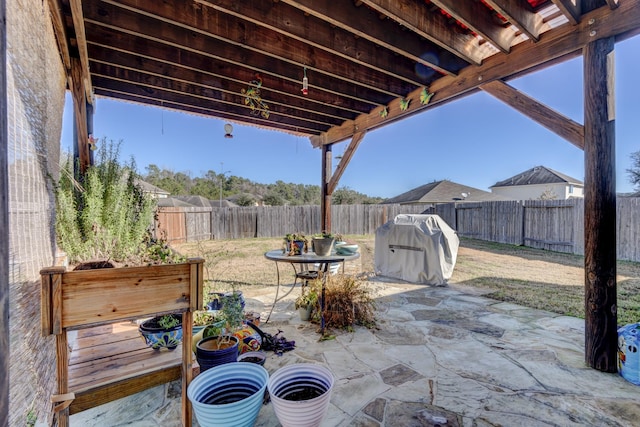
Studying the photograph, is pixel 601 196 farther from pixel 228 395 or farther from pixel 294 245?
pixel 228 395

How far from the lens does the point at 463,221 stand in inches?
429

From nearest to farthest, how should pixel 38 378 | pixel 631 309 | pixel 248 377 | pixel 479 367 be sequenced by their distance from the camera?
pixel 38 378 → pixel 248 377 → pixel 479 367 → pixel 631 309

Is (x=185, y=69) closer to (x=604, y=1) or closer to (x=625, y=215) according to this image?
(x=604, y=1)

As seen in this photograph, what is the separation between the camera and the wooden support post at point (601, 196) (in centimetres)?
195

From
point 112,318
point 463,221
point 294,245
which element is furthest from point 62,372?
point 463,221

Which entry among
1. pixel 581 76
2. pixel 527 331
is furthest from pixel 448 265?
pixel 581 76

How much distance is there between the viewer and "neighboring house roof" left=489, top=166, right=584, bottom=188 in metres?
17.2

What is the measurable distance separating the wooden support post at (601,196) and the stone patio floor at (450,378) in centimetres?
33

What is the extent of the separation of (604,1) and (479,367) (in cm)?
264

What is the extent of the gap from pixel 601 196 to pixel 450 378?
1596 millimetres

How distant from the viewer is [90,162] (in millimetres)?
2941

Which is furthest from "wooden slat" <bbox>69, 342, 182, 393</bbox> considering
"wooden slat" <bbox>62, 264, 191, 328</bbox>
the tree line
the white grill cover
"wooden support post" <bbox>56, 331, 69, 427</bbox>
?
the tree line

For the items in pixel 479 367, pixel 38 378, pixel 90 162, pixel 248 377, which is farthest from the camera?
pixel 90 162

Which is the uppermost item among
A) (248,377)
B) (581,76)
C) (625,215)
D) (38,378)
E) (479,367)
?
(581,76)
